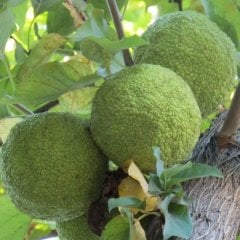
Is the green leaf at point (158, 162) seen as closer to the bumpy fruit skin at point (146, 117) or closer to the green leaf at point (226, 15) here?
the bumpy fruit skin at point (146, 117)

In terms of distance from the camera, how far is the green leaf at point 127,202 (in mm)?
807

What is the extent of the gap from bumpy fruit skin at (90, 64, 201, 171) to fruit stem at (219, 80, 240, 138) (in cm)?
10

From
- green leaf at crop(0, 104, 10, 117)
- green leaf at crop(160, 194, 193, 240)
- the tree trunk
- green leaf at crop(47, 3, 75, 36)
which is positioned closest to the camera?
green leaf at crop(160, 194, 193, 240)

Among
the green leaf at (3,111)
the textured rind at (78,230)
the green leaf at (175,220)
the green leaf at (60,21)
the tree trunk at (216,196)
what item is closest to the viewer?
the green leaf at (175,220)

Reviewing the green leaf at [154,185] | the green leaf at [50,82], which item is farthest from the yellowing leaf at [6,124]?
the green leaf at [154,185]

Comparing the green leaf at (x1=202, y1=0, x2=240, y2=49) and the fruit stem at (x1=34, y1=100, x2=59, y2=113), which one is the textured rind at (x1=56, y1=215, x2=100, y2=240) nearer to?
the fruit stem at (x1=34, y1=100, x2=59, y2=113)

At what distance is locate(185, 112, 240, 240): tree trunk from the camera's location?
0.89 meters

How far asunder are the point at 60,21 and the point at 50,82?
33cm

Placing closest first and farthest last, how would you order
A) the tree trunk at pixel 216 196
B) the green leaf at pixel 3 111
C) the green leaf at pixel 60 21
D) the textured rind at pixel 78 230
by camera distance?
the tree trunk at pixel 216 196
the textured rind at pixel 78 230
the green leaf at pixel 3 111
the green leaf at pixel 60 21

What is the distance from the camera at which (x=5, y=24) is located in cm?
105

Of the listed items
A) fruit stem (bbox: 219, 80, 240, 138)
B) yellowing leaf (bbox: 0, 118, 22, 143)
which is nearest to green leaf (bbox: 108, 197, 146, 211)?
fruit stem (bbox: 219, 80, 240, 138)

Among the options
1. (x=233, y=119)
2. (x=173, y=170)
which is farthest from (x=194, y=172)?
(x=233, y=119)

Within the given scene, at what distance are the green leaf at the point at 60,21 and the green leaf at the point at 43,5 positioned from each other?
0.02m

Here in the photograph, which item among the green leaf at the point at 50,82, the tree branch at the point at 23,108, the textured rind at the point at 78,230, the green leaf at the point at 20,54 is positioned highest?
the green leaf at the point at 50,82
